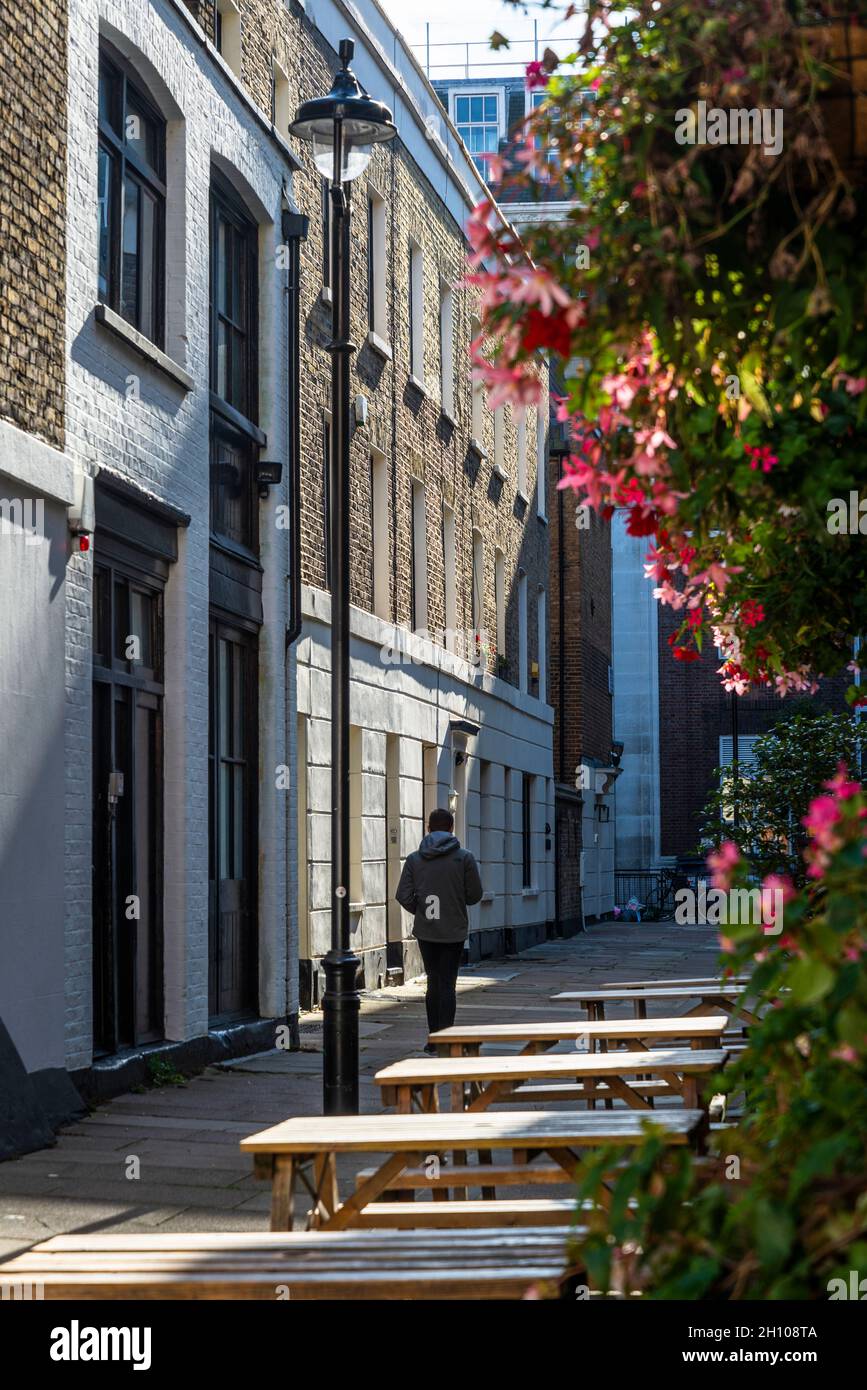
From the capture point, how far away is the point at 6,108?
1014 cm

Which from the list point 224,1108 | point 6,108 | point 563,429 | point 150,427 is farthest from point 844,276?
point 563,429

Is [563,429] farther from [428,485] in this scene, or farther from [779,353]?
[779,353]

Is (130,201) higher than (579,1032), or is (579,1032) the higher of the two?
(130,201)

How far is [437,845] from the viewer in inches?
560

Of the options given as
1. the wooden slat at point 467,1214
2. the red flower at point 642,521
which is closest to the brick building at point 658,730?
the wooden slat at point 467,1214

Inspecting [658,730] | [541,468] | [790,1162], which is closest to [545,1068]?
[790,1162]

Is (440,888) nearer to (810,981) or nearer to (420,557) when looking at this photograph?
(420,557)

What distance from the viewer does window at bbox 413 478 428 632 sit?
945 inches

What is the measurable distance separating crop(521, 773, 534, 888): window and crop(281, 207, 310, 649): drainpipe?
665 inches

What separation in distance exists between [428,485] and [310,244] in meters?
6.54

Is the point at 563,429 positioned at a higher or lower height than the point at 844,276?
higher

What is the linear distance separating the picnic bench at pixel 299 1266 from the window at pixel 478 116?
232ft

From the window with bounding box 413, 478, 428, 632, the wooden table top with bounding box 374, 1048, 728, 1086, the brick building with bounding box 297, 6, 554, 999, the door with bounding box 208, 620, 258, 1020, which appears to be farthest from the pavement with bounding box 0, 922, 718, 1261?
the window with bounding box 413, 478, 428, 632

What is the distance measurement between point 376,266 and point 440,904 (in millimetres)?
10746
